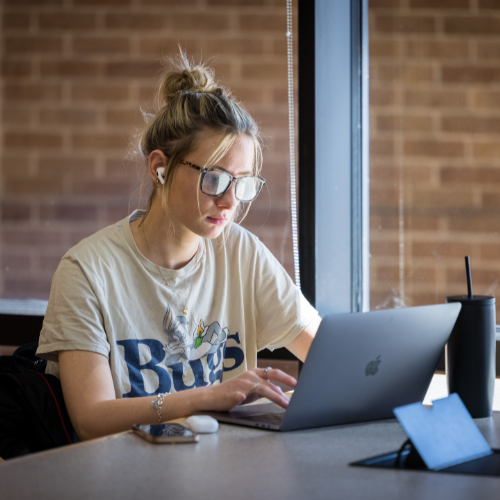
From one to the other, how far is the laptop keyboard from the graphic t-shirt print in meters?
0.43

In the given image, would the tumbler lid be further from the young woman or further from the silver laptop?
the young woman

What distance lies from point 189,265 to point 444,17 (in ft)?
3.59

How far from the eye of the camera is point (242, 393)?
108cm

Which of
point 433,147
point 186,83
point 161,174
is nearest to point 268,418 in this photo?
point 161,174

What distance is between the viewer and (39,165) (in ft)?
7.59

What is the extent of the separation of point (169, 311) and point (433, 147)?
1.00 metres

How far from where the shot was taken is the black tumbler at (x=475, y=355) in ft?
3.60

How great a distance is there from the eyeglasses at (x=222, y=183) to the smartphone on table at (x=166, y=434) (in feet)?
1.99

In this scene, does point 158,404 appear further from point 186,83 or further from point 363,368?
point 186,83

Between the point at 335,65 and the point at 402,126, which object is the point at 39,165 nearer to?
the point at 335,65

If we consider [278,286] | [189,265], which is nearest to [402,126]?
[278,286]

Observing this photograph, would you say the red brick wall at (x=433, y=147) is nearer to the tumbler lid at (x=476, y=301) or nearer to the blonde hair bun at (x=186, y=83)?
the blonde hair bun at (x=186, y=83)

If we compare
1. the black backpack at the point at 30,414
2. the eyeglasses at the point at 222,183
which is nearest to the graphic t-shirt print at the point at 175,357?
the black backpack at the point at 30,414

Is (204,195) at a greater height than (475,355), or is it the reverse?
(204,195)
